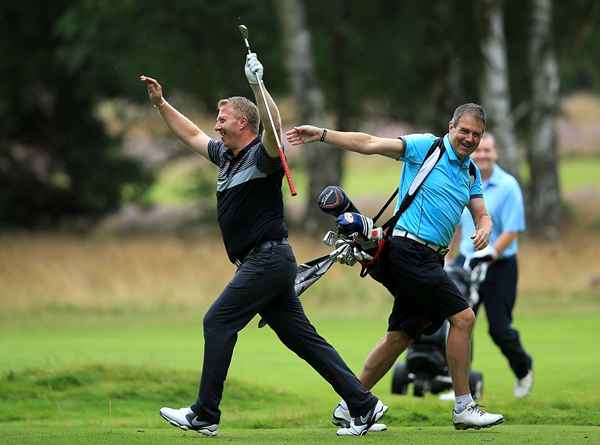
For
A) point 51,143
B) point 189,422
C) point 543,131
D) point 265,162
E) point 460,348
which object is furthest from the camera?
point 51,143

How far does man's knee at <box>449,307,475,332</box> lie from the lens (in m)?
9.29

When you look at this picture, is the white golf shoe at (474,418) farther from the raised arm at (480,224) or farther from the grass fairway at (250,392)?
the raised arm at (480,224)

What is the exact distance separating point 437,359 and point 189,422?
3.53m

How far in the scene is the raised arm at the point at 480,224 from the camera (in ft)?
31.0

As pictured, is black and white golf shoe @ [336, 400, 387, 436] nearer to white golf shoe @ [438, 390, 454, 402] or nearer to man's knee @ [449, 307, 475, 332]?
A: man's knee @ [449, 307, 475, 332]

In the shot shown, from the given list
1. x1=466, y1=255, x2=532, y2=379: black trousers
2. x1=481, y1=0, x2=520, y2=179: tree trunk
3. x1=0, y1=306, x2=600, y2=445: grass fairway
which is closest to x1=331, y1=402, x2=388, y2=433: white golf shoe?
x1=0, y1=306, x2=600, y2=445: grass fairway

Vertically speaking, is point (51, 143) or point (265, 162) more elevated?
point (51, 143)

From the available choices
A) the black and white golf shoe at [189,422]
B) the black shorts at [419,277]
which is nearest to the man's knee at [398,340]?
the black shorts at [419,277]

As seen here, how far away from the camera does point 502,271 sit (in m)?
12.4

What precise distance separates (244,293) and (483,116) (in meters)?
1.96

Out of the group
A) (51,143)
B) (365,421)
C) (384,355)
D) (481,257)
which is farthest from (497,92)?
(365,421)

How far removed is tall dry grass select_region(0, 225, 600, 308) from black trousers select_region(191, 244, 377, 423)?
1392cm

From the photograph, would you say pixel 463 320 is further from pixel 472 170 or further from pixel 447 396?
pixel 447 396

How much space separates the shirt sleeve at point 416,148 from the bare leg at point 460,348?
41.5 inches
